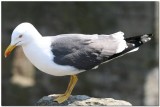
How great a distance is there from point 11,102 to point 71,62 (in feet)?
22.5

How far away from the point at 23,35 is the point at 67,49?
476 millimetres

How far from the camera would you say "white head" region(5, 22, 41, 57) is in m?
6.00

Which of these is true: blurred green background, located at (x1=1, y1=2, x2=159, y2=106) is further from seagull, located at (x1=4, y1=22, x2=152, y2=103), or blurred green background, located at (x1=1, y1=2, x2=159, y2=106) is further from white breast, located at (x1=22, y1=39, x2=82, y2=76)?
white breast, located at (x1=22, y1=39, x2=82, y2=76)

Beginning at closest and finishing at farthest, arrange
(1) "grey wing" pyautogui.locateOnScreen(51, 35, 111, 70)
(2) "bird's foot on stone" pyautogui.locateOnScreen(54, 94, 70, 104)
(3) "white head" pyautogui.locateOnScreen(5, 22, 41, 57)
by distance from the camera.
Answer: (3) "white head" pyautogui.locateOnScreen(5, 22, 41, 57), (1) "grey wing" pyautogui.locateOnScreen(51, 35, 111, 70), (2) "bird's foot on stone" pyautogui.locateOnScreen(54, 94, 70, 104)

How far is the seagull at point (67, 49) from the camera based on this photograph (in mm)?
6023

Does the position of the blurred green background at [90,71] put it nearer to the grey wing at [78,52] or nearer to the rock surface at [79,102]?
the rock surface at [79,102]

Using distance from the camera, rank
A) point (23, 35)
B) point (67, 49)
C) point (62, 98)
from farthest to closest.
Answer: point (62, 98) < point (67, 49) < point (23, 35)

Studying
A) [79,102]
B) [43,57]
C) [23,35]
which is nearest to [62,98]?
[79,102]

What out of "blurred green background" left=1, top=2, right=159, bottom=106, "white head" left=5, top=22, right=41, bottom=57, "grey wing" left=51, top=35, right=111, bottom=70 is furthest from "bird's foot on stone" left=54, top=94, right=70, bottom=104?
"blurred green background" left=1, top=2, right=159, bottom=106

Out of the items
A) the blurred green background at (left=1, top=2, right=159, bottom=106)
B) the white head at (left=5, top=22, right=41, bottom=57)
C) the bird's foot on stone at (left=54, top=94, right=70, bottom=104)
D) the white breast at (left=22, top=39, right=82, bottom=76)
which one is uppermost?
the blurred green background at (left=1, top=2, right=159, bottom=106)

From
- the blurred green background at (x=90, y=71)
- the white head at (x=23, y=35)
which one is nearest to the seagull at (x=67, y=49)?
the white head at (x=23, y=35)

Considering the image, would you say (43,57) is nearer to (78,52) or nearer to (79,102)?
(78,52)

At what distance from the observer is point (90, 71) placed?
44.4ft

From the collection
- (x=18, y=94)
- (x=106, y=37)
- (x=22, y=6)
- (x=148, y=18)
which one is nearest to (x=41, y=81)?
(x=18, y=94)
